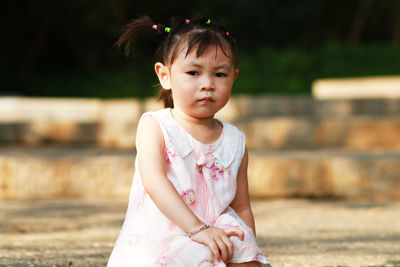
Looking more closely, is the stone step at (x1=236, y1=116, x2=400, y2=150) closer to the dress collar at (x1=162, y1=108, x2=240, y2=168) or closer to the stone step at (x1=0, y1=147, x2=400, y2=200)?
the stone step at (x1=0, y1=147, x2=400, y2=200)

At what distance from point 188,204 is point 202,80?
1.21ft

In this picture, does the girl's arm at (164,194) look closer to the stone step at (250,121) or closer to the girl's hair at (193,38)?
the girl's hair at (193,38)

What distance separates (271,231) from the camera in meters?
2.84

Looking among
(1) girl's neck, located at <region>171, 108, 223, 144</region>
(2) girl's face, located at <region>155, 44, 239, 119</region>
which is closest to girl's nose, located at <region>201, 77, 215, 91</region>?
(2) girl's face, located at <region>155, 44, 239, 119</region>

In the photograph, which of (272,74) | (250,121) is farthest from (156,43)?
(250,121)

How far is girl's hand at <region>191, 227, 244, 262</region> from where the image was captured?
4.99ft

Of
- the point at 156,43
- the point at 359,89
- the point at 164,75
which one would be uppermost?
the point at 156,43

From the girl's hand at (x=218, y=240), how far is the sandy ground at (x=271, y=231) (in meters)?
0.51

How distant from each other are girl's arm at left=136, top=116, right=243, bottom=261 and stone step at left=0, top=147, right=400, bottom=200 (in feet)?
7.03

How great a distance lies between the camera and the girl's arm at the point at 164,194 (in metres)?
1.54

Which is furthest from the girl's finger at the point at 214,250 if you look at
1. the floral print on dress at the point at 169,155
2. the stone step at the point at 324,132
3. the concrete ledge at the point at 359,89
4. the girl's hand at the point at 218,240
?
the concrete ledge at the point at 359,89

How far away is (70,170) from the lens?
12.9 feet

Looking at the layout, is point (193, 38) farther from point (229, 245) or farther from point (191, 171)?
point (229, 245)

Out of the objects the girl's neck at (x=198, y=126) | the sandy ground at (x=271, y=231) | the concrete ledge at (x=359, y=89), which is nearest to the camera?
the girl's neck at (x=198, y=126)
